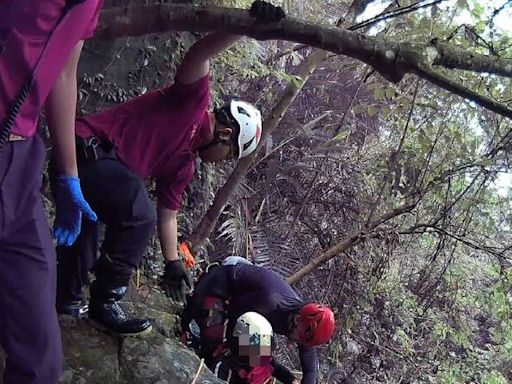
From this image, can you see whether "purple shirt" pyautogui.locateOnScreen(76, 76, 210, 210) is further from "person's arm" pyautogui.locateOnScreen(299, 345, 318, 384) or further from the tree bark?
the tree bark

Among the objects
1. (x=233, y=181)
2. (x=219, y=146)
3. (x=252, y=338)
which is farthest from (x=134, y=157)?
(x=233, y=181)

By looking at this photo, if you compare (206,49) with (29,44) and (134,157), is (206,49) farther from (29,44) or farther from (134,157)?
(29,44)

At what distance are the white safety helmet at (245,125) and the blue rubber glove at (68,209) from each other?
126 cm

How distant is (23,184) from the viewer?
7.15 feet

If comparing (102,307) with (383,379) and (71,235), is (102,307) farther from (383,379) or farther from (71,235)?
(383,379)

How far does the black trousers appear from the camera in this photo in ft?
10.5

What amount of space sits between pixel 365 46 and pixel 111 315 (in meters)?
1.94

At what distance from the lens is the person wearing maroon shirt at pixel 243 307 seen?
5039 mm

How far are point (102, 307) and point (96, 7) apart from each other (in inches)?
70.4

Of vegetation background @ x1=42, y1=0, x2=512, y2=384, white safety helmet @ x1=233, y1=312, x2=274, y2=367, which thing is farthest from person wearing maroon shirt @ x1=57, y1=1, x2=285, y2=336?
vegetation background @ x1=42, y1=0, x2=512, y2=384

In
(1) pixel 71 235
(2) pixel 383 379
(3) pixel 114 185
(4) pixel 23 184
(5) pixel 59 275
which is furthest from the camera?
(2) pixel 383 379

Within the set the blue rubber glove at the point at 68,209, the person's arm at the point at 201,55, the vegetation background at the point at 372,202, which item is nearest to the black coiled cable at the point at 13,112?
the blue rubber glove at the point at 68,209

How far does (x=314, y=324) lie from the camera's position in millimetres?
4871

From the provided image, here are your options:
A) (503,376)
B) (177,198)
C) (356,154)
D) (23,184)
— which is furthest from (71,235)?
(503,376)
